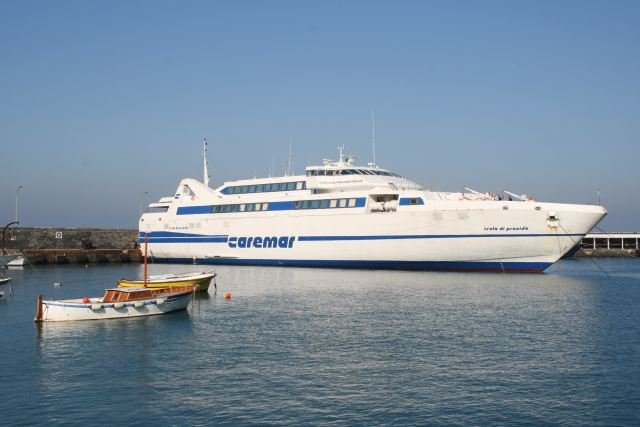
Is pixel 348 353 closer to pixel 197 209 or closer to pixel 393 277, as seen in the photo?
pixel 393 277

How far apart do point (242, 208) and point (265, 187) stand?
2747 millimetres

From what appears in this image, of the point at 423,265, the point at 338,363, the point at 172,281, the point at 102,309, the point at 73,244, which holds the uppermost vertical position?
the point at 73,244

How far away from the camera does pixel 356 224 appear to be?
46812 mm

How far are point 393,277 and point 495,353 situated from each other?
21946mm

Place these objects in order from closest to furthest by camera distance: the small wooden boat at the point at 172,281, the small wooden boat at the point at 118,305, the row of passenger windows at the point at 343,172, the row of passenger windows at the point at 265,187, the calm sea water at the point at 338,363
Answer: the calm sea water at the point at 338,363 < the small wooden boat at the point at 118,305 < the small wooden boat at the point at 172,281 < the row of passenger windows at the point at 343,172 < the row of passenger windows at the point at 265,187

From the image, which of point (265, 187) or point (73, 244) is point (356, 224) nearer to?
point (265, 187)

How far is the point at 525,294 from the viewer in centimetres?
3244

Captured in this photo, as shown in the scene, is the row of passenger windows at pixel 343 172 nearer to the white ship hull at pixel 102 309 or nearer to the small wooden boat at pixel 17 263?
the white ship hull at pixel 102 309

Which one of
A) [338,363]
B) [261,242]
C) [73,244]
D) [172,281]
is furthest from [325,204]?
[73,244]

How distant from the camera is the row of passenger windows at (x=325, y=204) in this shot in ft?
157

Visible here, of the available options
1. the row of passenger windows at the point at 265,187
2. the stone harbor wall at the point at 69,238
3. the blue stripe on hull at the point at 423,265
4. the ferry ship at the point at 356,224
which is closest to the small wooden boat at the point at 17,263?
the stone harbor wall at the point at 69,238

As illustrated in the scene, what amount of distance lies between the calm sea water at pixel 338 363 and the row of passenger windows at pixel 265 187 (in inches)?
809

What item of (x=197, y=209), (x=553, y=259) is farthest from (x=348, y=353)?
(x=197, y=209)

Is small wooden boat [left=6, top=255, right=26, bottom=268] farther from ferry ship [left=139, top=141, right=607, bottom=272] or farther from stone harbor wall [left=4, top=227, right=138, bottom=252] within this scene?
ferry ship [left=139, top=141, right=607, bottom=272]
